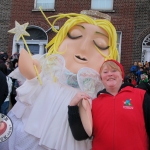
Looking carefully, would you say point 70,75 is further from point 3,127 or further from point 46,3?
point 46,3

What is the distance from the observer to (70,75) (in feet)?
8.77

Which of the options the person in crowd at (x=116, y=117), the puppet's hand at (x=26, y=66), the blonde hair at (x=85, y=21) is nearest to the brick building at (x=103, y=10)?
the blonde hair at (x=85, y=21)

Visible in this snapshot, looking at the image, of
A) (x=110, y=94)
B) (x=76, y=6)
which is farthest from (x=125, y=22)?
(x=110, y=94)

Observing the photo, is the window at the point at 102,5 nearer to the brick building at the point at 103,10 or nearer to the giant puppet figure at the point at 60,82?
the brick building at the point at 103,10

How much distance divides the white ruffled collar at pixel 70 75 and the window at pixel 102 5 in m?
8.27

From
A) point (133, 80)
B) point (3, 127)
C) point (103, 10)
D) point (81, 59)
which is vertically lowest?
point (133, 80)

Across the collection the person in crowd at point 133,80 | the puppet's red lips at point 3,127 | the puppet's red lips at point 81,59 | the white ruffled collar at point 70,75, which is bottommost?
the person in crowd at point 133,80

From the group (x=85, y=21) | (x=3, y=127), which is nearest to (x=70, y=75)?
(x=85, y=21)

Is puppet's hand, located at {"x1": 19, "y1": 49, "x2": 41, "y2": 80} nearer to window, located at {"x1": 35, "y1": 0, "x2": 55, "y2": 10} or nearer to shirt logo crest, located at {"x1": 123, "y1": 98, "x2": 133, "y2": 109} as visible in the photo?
shirt logo crest, located at {"x1": 123, "y1": 98, "x2": 133, "y2": 109}

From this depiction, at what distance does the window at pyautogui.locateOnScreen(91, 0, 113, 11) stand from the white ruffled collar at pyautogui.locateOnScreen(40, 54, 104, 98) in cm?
827

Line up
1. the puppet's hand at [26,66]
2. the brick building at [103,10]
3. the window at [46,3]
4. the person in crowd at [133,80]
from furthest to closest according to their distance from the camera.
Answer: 1. the window at [46,3]
2. the brick building at [103,10]
3. the person in crowd at [133,80]
4. the puppet's hand at [26,66]

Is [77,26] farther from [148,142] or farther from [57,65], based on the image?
[148,142]

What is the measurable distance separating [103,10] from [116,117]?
8.95 meters

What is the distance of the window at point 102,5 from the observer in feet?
34.9
